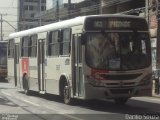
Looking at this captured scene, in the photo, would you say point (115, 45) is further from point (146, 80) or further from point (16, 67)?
point (16, 67)

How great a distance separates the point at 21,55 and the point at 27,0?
11710cm

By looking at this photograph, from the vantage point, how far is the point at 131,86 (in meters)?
16.6

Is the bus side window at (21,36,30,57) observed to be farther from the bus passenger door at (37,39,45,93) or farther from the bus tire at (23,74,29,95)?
the bus passenger door at (37,39,45,93)

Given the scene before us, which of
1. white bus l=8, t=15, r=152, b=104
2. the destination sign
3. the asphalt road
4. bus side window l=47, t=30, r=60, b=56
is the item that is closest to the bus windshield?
white bus l=8, t=15, r=152, b=104

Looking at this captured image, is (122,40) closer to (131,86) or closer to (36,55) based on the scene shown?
(131,86)

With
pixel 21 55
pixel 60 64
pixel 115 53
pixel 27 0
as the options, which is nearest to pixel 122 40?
pixel 115 53

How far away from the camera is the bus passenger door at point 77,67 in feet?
55.5

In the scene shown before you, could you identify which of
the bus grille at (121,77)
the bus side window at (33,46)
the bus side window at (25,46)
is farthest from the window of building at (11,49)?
the bus grille at (121,77)

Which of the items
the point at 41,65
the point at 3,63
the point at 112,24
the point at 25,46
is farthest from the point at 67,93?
the point at 3,63

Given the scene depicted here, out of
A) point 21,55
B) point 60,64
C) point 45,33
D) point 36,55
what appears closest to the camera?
point 60,64

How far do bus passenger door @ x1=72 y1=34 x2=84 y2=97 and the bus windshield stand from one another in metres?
0.55

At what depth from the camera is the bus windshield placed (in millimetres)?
16438

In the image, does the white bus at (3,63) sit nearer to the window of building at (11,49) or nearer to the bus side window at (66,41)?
the window of building at (11,49)

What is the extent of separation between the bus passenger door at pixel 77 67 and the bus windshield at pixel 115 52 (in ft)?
1.80
